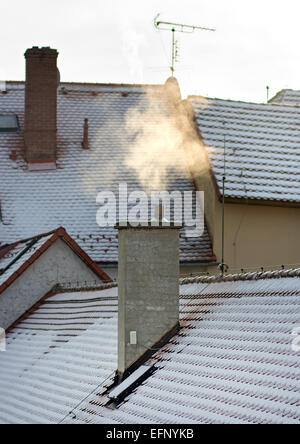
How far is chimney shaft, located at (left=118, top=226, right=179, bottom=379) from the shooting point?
1728 centimetres

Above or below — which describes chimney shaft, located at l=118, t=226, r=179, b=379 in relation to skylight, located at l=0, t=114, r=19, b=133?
below

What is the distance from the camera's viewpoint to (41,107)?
37.8 meters

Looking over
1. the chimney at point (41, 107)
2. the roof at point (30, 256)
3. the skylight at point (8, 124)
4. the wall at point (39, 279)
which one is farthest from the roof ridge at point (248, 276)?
the skylight at point (8, 124)

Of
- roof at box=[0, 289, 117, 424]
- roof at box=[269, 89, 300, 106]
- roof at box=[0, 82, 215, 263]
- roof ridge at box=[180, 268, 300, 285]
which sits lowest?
roof at box=[0, 289, 117, 424]

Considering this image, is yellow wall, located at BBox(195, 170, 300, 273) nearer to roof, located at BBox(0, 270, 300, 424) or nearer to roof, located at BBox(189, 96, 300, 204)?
roof, located at BBox(189, 96, 300, 204)

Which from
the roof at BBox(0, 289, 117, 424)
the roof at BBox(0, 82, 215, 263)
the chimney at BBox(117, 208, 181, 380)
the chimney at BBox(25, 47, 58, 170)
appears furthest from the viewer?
the chimney at BBox(25, 47, 58, 170)

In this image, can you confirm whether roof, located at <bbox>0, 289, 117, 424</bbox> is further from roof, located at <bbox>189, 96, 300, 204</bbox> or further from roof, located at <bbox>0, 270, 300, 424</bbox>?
roof, located at <bbox>189, 96, 300, 204</bbox>

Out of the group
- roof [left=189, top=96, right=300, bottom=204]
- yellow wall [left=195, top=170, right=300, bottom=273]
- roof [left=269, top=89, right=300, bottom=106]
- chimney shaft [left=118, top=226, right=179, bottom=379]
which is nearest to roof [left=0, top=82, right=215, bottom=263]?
yellow wall [left=195, top=170, right=300, bottom=273]

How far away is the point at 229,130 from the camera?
36.1m

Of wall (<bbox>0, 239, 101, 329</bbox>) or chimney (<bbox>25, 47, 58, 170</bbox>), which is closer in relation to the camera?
wall (<bbox>0, 239, 101, 329</bbox>)

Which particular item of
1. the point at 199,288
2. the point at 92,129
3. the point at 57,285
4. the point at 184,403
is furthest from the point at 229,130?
the point at 184,403

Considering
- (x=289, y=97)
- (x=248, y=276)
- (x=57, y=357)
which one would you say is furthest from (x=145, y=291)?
(x=289, y=97)

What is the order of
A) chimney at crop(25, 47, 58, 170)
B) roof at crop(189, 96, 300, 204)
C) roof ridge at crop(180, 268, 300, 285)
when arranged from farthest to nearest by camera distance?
chimney at crop(25, 47, 58, 170) → roof at crop(189, 96, 300, 204) → roof ridge at crop(180, 268, 300, 285)

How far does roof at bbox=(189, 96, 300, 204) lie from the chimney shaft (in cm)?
1509
